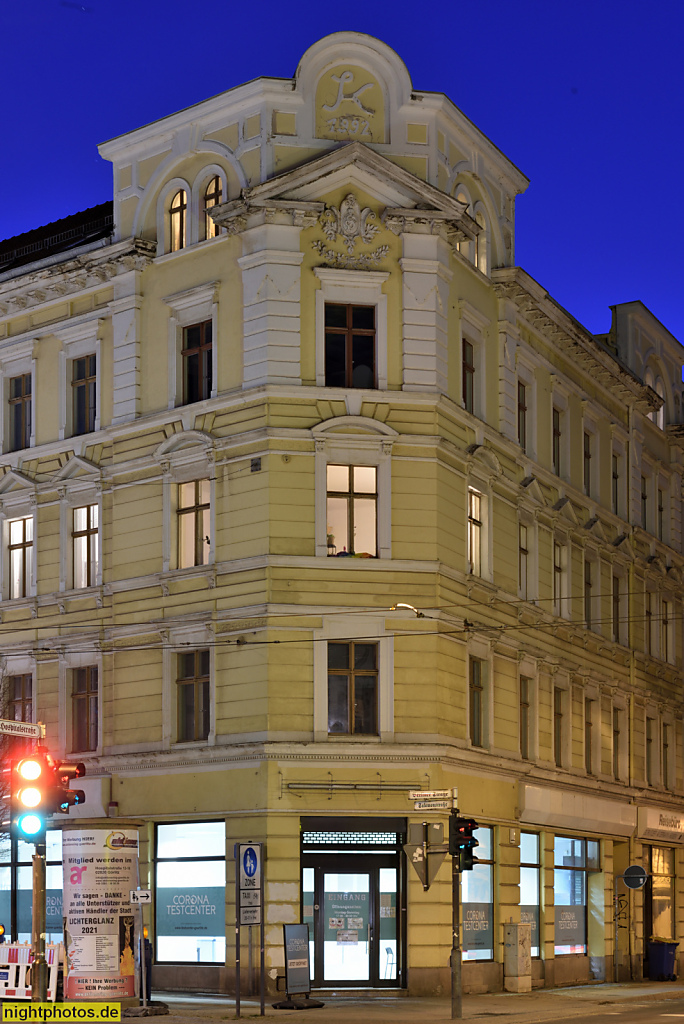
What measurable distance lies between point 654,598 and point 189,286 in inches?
842

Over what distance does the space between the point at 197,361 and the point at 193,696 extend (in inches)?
308

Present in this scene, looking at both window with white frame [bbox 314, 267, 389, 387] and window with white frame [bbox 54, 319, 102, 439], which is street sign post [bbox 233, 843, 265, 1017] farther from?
window with white frame [bbox 54, 319, 102, 439]

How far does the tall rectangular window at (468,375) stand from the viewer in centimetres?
3747

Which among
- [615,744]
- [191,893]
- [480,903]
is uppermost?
[615,744]

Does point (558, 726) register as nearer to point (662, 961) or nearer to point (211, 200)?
point (662, 961)

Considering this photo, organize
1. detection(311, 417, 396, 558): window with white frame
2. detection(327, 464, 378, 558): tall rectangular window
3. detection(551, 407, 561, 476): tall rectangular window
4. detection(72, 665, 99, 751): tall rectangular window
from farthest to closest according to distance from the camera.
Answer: detection(551, 407, 561, 476): tall rectangular window → detection(72, 665, 99, 751): tall rectangular window → detection(327, 464, 378, 558): tall rectangular window → detection(311, 417, 396, 558): window with white frame

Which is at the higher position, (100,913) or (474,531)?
(474,531)

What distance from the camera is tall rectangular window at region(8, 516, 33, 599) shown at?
39.4 metres

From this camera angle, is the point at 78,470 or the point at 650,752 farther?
the point at 650,752

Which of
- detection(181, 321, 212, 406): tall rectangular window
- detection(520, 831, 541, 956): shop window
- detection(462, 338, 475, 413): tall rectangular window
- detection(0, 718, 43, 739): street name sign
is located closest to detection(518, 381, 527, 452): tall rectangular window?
detection(462, 338, 475, 413): tall rectangular window

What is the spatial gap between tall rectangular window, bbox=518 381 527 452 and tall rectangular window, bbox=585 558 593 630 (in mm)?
5615

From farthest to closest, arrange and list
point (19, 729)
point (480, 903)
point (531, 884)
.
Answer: point (531, 884)
point (480, 903)
point (19, 729)

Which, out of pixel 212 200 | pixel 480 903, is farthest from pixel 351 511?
pixel 480 903

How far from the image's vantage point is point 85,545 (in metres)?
38.0
